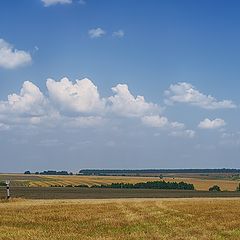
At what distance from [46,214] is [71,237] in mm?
12469

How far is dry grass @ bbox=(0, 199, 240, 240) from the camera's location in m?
26.0

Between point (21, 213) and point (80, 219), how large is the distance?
5.88 m

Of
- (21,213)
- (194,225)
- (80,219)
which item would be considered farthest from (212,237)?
(21,213)

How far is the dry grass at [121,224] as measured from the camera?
2600cm

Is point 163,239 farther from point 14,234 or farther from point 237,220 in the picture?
point 237,220

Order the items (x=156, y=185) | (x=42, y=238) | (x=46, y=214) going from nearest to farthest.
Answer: (x=42, y=238), (x=46, y=214), (x=156, y=185)

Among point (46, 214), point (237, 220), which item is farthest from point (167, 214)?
point (46, 214)

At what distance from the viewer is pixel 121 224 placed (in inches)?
1229

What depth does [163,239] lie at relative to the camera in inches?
973

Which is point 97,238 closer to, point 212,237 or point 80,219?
point 212,237

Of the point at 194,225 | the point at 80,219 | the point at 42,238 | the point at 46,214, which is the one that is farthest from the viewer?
the point at 46,214

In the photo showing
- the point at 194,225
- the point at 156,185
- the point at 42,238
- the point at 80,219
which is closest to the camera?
the point at 42,238

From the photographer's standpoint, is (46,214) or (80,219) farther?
(46,214)

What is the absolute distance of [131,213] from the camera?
3853 cm
